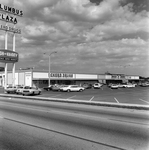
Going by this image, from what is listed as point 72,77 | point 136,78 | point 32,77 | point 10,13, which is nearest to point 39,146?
point 10,13

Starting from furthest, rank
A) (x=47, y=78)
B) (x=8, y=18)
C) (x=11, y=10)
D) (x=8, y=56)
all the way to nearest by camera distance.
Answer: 1. (x=47, y=78)
2. (x=8, y=18)
3. (x=11, y=10)
4. (x=8, y=56)

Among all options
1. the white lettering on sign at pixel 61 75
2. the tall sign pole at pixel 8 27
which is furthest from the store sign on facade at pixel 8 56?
the white lettering on sign at pixel 61 75

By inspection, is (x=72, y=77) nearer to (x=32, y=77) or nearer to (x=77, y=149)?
(x=32, y=77)

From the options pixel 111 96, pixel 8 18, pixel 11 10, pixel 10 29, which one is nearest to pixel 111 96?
pixel 111 96

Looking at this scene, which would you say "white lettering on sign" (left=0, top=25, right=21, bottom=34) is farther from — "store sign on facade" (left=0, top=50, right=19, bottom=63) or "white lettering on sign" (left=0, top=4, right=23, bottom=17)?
"store sign on facade" (left=0, top=50, right=19, bottom=63)

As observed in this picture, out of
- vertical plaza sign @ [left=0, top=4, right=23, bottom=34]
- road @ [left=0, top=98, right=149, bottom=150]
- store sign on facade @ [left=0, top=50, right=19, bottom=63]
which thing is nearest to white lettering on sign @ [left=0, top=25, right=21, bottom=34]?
vertical plaza sign @ [left=0, top=4, right=23, bottom=34]

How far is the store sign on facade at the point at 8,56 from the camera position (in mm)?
40941

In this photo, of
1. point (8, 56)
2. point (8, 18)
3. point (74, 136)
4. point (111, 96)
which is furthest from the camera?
point (8, 18)

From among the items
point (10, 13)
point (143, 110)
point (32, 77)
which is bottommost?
point (143, 110)

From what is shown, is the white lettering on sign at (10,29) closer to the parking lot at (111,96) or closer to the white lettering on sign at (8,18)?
the white lettering on sign at (8,18)

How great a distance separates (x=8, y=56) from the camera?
1652 inches

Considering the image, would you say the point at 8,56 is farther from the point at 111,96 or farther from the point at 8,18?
the point at 111,96

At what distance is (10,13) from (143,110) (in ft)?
131

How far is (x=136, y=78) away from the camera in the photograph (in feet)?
341
